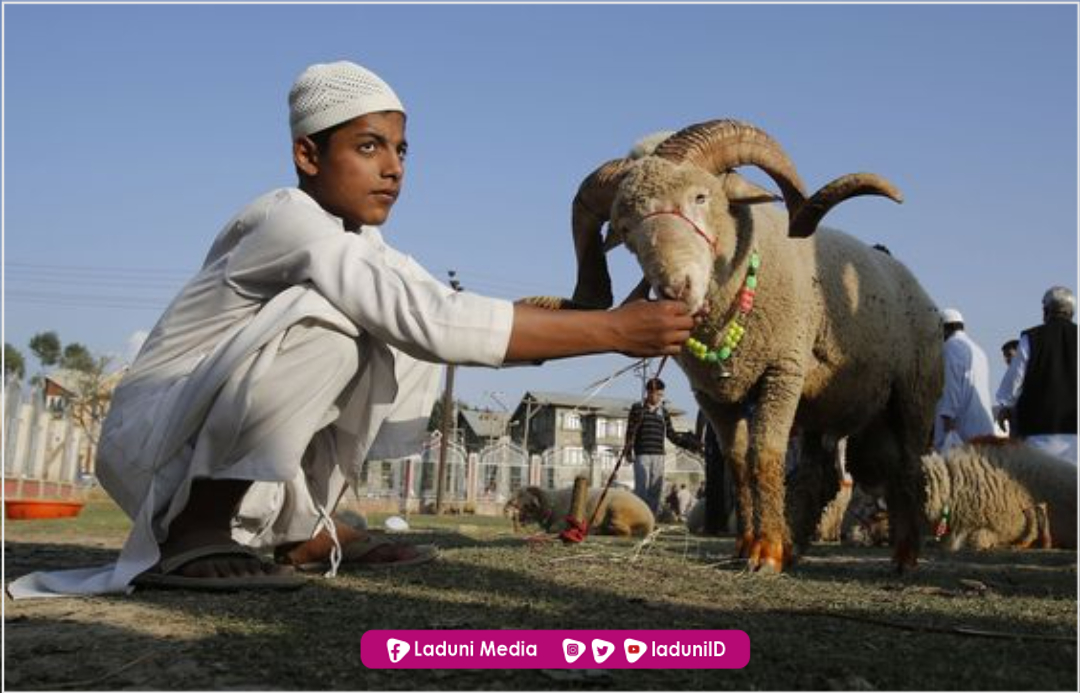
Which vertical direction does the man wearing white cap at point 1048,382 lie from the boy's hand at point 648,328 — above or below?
above

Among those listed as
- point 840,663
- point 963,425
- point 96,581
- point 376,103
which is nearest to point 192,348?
point 96,581

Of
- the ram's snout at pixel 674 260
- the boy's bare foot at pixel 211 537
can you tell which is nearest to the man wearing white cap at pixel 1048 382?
the ram's snout at pixel 674 260

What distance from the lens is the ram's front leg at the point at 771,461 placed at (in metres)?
4.57

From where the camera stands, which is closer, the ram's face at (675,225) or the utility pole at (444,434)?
the ram's face at (675,225)

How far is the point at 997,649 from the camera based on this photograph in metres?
2.35

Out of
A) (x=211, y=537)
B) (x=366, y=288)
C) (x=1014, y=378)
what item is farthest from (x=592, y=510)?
(x=366, y=288)

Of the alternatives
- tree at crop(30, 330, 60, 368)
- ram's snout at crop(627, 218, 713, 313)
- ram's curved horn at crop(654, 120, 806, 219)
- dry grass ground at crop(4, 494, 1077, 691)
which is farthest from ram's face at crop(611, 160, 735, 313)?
tree at crop(30, 330, 60, 368)

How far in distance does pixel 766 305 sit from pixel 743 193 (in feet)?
1.88

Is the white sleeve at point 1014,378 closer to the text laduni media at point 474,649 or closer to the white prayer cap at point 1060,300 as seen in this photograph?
the white prayer cap at point 1060,300

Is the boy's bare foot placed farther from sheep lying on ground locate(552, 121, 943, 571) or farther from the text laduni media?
sheep lying on ground locate(552, 121, 943, 571)

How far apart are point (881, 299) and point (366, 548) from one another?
3.34m

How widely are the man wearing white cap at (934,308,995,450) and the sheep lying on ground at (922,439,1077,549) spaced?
1434 mm

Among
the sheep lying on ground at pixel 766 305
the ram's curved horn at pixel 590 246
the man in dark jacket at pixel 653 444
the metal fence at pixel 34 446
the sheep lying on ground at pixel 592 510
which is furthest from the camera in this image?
the metal fence at pixel 34 446

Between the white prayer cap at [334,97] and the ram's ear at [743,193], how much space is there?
1866 mm
